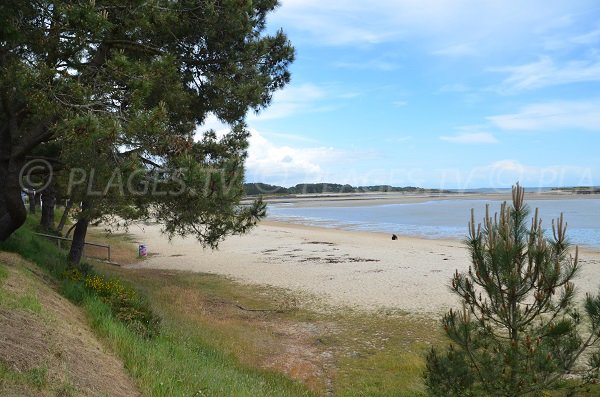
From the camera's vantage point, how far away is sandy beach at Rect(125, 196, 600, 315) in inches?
683

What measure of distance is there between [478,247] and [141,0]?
7.39 m

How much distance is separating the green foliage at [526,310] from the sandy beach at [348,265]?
18.1 ft

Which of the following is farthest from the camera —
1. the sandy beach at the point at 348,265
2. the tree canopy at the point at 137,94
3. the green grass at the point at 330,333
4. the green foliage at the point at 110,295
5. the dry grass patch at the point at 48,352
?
the sandy beach at the point at 348,265

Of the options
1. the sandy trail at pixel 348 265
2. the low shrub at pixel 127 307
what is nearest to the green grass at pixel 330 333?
the low shrub at pixel 127 307

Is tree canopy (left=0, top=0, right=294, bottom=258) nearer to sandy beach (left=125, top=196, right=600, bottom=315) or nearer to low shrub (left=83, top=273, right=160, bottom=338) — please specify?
low shrub (left=83, top=273, right=160, bottom=338)

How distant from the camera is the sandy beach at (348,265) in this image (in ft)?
57.0

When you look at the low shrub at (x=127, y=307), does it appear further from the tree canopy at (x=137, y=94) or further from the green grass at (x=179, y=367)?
the tree canopy at (x=137, y=94)

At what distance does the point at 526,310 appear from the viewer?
600cm

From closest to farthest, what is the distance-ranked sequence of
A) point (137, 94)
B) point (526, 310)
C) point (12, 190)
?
point (526, 310) < point (137, 94) < point (12, 190)

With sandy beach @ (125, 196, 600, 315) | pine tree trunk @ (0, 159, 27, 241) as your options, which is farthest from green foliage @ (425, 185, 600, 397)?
pine tree trunk @ (0, 159, 27, 241)

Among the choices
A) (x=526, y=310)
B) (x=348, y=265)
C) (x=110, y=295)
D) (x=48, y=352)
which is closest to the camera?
(x=48, y=352)

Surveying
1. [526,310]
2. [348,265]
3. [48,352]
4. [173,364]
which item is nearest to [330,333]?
[173,364]

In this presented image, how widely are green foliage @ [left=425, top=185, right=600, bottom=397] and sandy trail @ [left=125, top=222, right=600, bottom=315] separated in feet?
29.2

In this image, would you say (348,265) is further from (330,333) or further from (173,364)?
(173,364)
